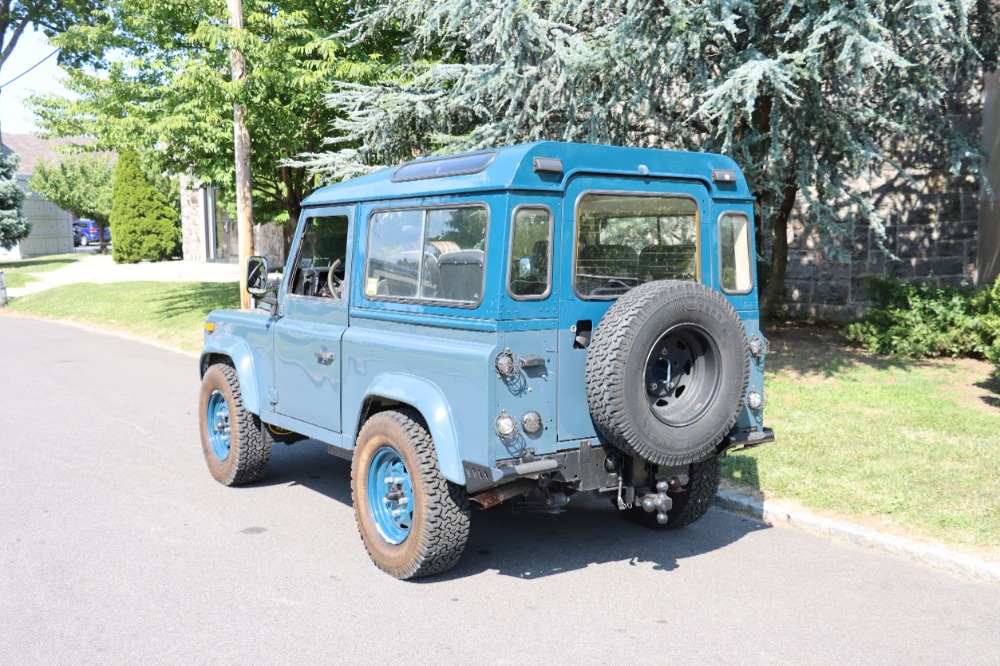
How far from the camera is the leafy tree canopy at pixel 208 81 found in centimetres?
1392

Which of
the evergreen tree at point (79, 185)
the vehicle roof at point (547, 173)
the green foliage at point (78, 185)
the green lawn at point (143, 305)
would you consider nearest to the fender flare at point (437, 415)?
the vehicle roof at point (547, 173)

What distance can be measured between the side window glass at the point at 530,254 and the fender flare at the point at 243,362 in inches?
111

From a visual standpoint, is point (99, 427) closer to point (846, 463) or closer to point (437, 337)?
point (437, 337)

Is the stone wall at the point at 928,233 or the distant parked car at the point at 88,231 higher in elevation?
the distant parked car at the point at 88,231

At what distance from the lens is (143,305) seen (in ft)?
67.9

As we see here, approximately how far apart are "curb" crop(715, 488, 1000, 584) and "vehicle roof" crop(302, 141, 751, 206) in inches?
85.9

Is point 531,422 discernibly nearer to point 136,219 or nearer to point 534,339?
point 534,339

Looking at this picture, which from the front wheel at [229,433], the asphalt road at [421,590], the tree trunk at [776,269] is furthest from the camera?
the tree trunk at [776,269]

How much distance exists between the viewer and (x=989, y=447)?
723 cm

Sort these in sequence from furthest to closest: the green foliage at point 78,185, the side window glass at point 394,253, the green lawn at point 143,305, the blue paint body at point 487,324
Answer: the green foliage at point 78,185, the green lawn at point 143,305, the side window glass at point 394,253, the blue paint body at point 487,324

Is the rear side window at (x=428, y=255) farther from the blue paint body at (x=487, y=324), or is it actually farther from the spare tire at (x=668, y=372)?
the spare tire at (x=668, y=372)

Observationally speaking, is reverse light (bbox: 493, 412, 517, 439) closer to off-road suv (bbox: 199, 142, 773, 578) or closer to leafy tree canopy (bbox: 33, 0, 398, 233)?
off-road suv (bbox: 199, 142, 773, 578)

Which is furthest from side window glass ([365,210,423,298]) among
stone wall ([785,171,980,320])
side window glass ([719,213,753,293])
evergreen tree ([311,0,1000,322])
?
stone wall ([785,171,980,320])

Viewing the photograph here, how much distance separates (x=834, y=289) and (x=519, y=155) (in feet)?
36.9
